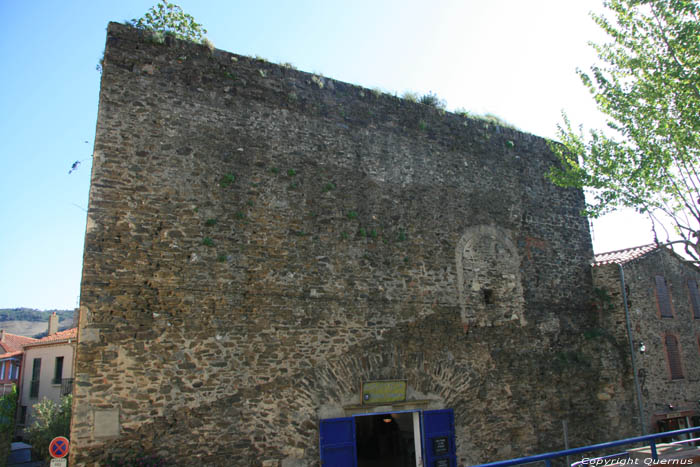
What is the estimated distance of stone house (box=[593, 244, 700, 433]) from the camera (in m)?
13.7

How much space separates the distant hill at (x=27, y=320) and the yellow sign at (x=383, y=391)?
245 ft

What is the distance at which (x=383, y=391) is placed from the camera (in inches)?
395

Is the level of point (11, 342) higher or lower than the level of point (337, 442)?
higher

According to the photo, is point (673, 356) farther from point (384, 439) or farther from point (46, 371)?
point (46, 371)

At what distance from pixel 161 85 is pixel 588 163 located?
10.2 meters

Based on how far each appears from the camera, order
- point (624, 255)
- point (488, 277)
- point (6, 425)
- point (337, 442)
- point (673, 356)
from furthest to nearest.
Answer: point (6, 425)
point (624, 255)
point (673, 356)
point (488, 277)
point (337, 442)

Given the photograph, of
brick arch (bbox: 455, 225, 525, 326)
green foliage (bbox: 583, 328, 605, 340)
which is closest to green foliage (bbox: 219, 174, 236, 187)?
brick arch (bbox: 455, 225, 525, 326)

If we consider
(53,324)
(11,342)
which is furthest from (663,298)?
(11,342)

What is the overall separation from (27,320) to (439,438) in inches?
3426

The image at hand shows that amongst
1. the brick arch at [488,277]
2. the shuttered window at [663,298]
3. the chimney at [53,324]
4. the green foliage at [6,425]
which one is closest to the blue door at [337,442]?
the brick arch at [488,277]

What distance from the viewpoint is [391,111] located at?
11.9m

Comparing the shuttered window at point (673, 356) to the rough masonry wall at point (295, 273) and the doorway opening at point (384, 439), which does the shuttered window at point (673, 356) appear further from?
the doorway opening at point (384, 439)

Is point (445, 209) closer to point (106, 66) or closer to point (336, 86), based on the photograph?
point (336, 86)

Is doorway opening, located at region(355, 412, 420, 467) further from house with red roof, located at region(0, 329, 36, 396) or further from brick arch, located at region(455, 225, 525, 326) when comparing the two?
house with red roof, located at region(0, 329, 36, 396)
